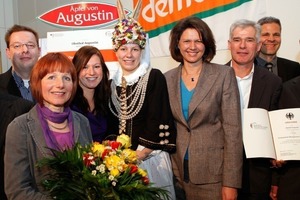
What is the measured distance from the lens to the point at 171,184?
7.79ft

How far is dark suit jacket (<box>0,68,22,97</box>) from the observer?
2.77 m

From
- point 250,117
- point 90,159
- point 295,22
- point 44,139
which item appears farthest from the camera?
point 295,22

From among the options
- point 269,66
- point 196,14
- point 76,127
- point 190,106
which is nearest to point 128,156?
point 76,127

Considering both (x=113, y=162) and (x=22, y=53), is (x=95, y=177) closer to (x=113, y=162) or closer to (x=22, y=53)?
(x=113, y=162)

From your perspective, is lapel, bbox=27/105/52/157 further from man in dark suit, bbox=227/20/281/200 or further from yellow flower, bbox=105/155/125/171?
man in dark suit, bbox=227/20/281/200

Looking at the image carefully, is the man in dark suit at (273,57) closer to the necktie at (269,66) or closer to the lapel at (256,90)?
the necktie at (269,66)

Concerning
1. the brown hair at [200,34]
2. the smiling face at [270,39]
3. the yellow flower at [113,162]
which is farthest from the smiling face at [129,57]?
the smiling face at [270,39]

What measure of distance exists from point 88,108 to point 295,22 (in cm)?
245

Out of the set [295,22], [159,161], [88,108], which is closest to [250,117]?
[159,161]

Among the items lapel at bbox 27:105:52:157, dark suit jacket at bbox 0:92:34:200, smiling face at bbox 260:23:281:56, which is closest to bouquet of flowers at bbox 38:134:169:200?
lapel at bbox 27:105:52:157

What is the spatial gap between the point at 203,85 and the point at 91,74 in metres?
0.70

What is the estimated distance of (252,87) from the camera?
2479 mm

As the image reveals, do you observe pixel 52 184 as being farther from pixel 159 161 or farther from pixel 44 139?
pixel 159 161

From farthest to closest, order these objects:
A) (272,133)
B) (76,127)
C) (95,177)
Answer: (272,133)
(76,127)
(95,177)
